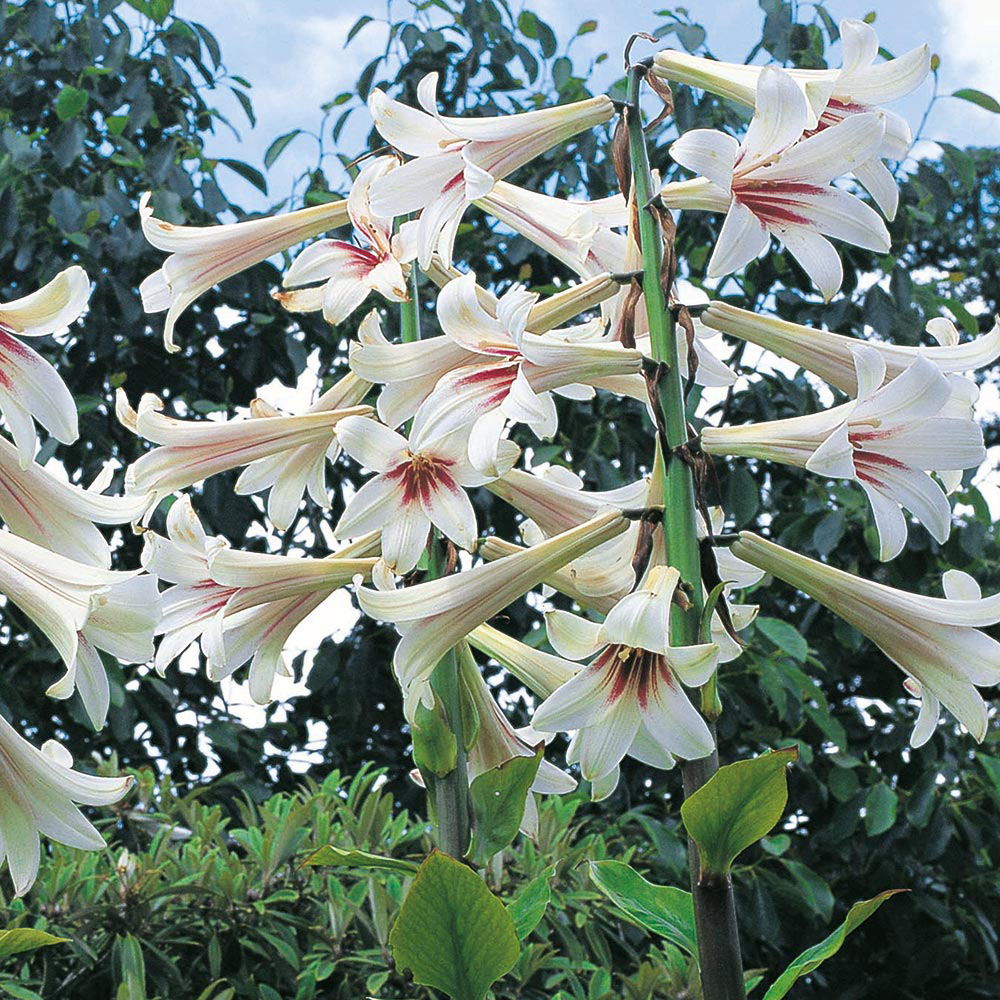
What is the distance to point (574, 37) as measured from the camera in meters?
2.56

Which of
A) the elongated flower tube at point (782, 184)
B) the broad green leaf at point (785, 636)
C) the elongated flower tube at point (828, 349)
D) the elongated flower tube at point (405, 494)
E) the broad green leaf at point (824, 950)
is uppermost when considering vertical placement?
the elongated flower tube at point (782, 184)

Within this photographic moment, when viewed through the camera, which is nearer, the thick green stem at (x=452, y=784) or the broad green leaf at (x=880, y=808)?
the thick green stem at (x=452, y=784)

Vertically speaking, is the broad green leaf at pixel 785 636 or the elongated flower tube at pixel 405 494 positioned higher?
the elongated flower tube at pixel 405 494

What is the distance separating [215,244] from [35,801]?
0.40 metres

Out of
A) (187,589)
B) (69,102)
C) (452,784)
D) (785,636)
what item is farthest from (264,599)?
(69,102)

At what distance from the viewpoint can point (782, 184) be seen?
65cm

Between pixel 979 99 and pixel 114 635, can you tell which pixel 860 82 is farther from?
pixel 979 99

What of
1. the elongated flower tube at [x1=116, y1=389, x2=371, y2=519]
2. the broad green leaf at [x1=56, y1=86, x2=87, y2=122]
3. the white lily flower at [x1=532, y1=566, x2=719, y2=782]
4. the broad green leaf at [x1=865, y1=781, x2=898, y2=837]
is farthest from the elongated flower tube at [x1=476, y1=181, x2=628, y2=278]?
the broad green leaf at [x1=56, y1=86, x2=87, y2=122]

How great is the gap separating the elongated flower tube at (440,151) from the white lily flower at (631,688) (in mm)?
243

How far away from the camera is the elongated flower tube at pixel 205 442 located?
2.54ft

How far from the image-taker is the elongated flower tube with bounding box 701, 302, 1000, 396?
2.26 feet

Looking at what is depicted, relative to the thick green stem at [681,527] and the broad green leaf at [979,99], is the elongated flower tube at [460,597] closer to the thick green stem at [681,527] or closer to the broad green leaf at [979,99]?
the thick green stem at [681,527]

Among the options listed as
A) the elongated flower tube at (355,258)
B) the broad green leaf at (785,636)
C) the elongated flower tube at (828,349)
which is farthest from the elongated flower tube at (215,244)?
the broad green leaf at (785,636)

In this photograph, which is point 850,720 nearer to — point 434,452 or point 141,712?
point 141,712
